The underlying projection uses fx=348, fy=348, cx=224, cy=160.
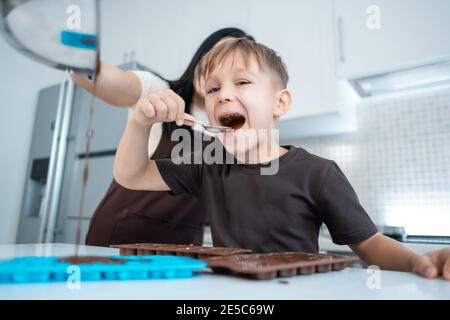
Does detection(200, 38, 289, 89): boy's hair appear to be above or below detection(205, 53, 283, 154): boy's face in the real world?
above

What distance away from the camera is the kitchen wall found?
1.98 m

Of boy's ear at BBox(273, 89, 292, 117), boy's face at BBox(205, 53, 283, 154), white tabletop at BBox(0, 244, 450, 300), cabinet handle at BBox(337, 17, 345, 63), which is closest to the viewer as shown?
white tabletop at BBox(0, 244, 450, 300)

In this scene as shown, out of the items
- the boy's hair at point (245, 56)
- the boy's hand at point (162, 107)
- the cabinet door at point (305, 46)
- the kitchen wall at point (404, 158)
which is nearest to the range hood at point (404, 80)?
the kitchen wall at point (404, 158)

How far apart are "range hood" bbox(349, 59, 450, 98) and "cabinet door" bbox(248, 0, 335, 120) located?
19 centimetres

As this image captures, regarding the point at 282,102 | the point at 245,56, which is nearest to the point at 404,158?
the point at 282,102

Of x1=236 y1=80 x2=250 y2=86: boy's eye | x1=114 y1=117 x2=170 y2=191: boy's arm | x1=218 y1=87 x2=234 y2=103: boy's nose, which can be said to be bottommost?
x1=114 y1=117 x2=170 y2=191: boy's arm

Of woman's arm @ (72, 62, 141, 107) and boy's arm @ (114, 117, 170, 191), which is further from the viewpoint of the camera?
woman's arm @ (72, 62, 141, 107)

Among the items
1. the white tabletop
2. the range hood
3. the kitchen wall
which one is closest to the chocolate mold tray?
the white tabletop

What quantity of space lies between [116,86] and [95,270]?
0.73 metres

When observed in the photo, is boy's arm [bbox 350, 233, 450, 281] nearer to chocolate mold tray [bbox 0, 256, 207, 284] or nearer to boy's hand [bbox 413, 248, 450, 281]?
boy's hand [bbox 413, 248, 450, 281]

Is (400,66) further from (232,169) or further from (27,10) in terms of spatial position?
(27,10)

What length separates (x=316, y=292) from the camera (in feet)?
1.13

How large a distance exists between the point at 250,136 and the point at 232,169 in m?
0.11
